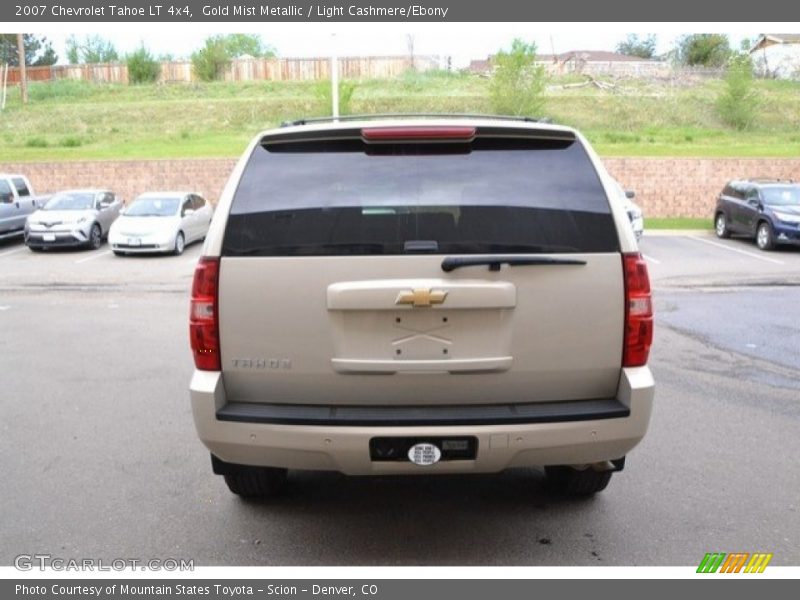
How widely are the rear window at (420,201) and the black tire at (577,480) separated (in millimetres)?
1539

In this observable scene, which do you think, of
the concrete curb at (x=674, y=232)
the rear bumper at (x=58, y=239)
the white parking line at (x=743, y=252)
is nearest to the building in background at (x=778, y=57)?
the concrete curb at (x=674, y=232)

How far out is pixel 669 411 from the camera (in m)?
6.20

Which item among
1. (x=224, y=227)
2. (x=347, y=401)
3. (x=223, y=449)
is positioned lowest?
(x=223, y=449)

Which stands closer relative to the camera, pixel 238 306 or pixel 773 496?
pixel 238 306

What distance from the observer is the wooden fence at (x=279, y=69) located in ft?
168

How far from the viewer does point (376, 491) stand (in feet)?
15.1

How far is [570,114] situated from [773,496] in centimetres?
3536

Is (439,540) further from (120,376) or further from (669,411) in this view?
(120,376)

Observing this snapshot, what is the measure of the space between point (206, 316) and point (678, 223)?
2313 cm

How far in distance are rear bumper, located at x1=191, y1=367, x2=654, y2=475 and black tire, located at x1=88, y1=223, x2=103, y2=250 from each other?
16761mm

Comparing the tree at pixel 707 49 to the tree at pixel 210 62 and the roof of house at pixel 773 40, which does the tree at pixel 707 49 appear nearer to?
the roof of house at pixel 773 40

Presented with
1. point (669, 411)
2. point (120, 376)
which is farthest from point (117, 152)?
point (669, 411)

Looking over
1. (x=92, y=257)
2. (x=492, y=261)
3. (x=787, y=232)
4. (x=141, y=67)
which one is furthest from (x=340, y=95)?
(x=492, y=261)

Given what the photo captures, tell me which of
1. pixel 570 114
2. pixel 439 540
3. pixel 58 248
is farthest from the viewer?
pixel 570 114
